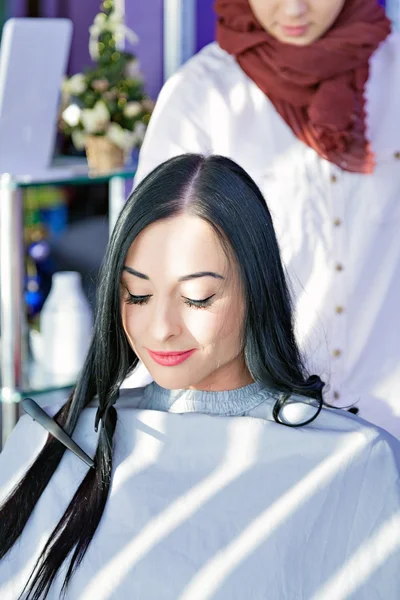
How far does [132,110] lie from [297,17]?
48.8 inches

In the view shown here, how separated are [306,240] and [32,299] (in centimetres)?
173

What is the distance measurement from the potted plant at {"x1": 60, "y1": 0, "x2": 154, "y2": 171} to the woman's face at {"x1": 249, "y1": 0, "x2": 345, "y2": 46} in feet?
3.61

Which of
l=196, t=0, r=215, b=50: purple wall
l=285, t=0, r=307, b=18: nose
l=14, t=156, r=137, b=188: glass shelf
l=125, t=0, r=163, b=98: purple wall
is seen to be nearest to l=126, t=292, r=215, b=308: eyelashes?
l=285, t=0, r=307, b=18: nose

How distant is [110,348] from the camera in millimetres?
1472

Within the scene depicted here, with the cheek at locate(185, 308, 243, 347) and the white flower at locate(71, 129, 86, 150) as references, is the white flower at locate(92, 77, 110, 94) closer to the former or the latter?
the white flower at locate(71, 129, 86, 150)

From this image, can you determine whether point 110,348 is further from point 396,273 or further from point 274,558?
point 396,273

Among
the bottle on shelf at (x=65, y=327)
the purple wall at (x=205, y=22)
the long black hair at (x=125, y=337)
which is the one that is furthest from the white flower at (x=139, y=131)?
the long black hair at (x=125, y=337)

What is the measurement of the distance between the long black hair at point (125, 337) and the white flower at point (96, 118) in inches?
71.8

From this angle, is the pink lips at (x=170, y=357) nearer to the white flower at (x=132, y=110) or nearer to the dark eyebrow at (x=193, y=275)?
the dark eyebrow at (x=193, y=275)

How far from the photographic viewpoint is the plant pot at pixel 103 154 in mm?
3164

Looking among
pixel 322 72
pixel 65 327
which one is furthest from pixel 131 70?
pixel 322 72

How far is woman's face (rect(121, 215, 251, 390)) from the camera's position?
4.49 ft

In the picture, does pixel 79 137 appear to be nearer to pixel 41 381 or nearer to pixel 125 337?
pixel 41 381

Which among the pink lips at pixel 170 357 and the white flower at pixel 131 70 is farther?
the white flower at pixel 131 70
